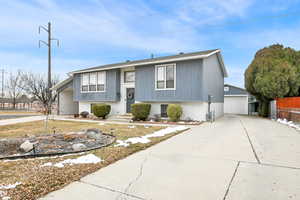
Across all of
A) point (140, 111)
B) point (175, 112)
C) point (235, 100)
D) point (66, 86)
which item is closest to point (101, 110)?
point (140, 111)

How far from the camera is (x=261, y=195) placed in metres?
2.31

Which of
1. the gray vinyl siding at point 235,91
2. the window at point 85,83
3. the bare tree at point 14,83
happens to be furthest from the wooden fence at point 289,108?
the bare tree at point 14,83

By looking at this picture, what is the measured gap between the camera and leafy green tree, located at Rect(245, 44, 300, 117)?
41.6ft

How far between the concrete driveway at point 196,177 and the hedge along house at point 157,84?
24.2 ft

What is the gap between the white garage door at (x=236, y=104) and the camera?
22500 mm

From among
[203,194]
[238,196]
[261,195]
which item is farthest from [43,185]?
[261,195]

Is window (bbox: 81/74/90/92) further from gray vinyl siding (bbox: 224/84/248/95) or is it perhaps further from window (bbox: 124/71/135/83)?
gray vinyl siding (bbox: 224/84/248/95)

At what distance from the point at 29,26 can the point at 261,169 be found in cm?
1862

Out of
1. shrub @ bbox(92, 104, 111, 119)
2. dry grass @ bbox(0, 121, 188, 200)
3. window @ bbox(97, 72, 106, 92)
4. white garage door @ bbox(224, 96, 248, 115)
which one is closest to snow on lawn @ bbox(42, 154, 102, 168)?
dry grass @ bbox(0, 121, 188, 200)

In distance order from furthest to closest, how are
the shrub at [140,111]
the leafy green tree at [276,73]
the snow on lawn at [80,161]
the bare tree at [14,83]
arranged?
the bare tree at [14,83] → the leafy green tree at [276,73] → the shrub at [140,111] → the snow on lawn at [80,161]

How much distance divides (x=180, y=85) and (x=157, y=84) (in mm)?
1880

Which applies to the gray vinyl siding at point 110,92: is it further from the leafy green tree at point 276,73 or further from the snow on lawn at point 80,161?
the leafy green tree at point 276,73

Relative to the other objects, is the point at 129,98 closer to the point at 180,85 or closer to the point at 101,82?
the point at 101,82

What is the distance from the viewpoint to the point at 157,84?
1248 centimetres
